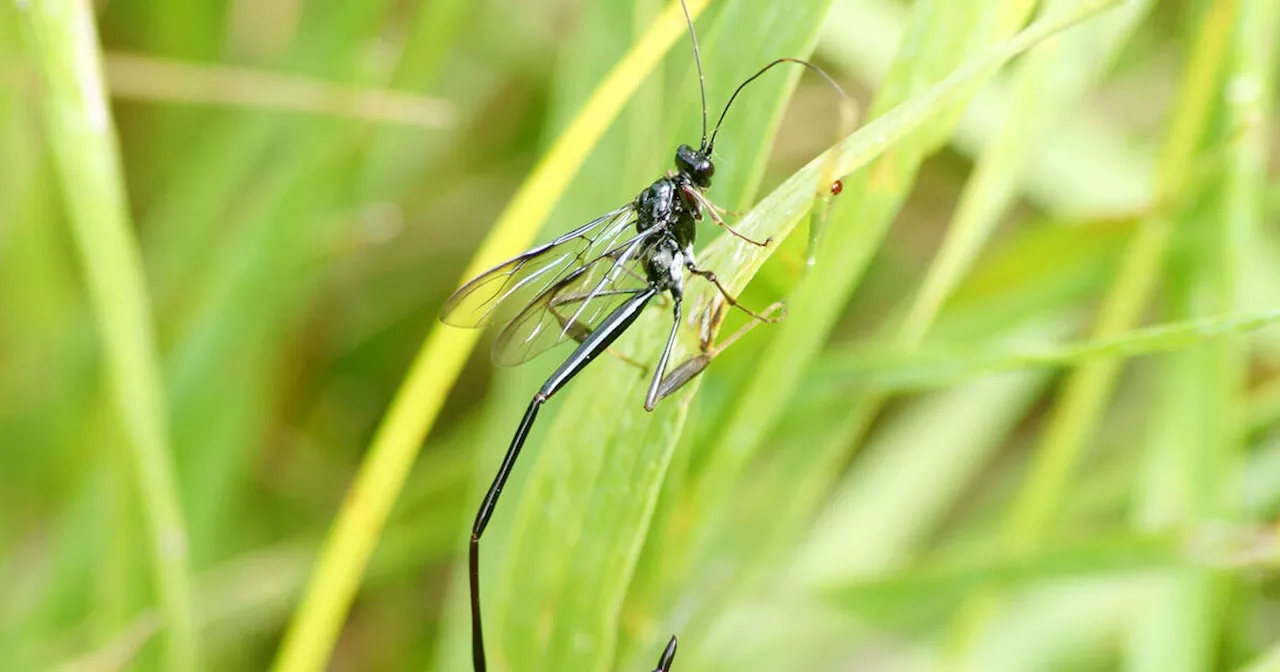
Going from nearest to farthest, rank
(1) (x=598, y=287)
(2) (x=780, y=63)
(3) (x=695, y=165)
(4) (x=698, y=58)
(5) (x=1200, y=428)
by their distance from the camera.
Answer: (2) (x=780, y=63), (4) (x=698, y=58), (3) (x=695, y=165), (1) (x=598, y=287), (5) (x=1200, y=428)

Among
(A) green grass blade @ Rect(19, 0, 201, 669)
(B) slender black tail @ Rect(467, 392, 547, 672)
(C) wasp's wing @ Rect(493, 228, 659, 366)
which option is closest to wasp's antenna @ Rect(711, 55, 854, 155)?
(C) wasp's wing @ Rect(493, 228, 659, 366)

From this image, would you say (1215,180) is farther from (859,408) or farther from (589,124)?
(589,124)

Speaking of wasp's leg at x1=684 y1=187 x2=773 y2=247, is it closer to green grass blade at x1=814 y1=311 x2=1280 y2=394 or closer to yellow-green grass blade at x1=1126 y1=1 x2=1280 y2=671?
green grass blade at x1=814 y1=311 x2=1280 y2=394

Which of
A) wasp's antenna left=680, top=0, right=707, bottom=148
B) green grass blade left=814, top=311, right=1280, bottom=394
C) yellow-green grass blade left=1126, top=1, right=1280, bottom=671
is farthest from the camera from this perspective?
yellow-green grass blade left=1126, top=1, right=1280, bottom=671

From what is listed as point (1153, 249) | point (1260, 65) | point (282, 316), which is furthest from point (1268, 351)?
point (282, 316)

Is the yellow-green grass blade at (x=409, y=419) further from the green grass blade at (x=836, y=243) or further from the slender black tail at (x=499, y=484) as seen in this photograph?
the green grass blade at (x=836, y=243)

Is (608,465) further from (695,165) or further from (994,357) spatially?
(994,357)

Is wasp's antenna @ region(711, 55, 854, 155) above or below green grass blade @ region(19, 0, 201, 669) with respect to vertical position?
below

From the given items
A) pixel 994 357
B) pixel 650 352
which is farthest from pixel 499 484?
pixel 994 357
